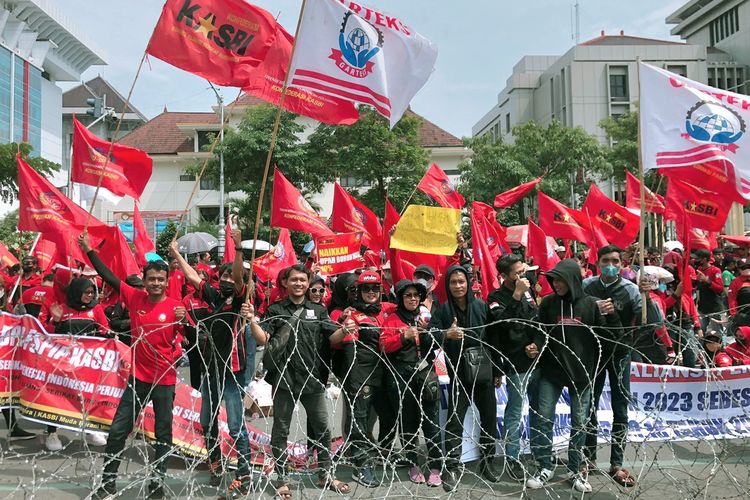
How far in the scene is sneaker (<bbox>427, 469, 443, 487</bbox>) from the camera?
17.1ft

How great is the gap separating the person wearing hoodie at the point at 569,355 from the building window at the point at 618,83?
56137 millimetres

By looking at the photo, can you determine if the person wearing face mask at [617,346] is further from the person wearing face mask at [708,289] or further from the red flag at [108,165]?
the red flag at [108,165]

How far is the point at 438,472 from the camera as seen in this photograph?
17.5ft

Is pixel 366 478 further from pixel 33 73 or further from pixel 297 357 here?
pixel 33 73

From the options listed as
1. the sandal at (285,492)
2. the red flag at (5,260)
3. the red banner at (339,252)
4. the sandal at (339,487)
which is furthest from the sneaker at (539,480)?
the red flag at (5,260)

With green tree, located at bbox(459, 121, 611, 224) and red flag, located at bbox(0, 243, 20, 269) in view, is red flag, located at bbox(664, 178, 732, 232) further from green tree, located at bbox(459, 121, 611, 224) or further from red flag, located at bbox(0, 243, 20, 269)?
green tree, located at bbox(459, 121, 611, 224)

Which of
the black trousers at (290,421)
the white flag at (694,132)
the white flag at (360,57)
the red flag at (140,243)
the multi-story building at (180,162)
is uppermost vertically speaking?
the multi-story building at (180,162)

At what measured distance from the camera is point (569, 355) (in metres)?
5.27

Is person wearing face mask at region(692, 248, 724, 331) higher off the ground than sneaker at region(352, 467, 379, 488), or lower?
higher

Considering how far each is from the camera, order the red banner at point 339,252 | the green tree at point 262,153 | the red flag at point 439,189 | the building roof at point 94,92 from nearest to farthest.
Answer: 1. the red banner at point 339,252
2. the red flag at point 439,189
3. the green tree at point 262,153
4. the building roof at point 94,92

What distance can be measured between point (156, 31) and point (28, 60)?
5810 centimetres

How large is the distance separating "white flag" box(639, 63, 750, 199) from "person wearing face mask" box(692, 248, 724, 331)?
3778 millimetres

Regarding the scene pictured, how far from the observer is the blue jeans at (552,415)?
5234 mm

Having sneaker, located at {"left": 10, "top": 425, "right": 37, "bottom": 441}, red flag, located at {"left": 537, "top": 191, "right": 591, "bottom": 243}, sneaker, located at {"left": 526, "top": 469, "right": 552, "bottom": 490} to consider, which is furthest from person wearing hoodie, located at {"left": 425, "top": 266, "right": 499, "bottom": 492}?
red flag, located at {"left": 537, "top": 191, "right": 591, "bottom": 243}
